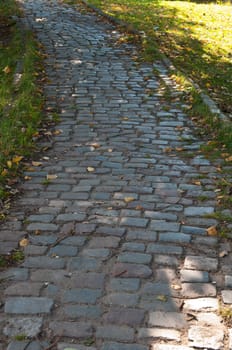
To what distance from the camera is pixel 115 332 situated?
310cm

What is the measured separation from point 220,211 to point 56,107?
12.5 feet

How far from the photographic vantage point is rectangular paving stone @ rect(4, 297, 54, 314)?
328 centimetres

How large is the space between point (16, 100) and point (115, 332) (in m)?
5.04

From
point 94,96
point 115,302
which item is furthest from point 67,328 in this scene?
point 94,96

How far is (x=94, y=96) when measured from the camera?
Result: 8328 mm

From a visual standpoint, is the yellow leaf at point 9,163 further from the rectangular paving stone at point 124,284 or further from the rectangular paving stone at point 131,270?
the rectangular paving stone at point 124,284

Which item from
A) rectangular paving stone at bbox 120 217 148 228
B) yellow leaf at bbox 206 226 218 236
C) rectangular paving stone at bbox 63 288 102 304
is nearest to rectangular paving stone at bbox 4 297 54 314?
rectangular paving stone at bbox 63 288 102 304

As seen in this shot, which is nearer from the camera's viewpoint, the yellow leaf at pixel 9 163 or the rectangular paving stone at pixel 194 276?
the rectangular paving stone at pixel 194 276

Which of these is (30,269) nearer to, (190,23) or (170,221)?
(170,221)

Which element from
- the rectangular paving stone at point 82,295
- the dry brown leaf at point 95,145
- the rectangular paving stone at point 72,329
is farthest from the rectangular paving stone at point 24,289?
the dry brown leaf at point 95,145

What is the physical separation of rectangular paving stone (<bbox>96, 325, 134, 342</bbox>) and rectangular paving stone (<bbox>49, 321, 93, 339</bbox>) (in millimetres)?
57

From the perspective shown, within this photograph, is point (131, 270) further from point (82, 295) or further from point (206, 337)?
point (206, 337)

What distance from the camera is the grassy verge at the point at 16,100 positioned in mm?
5602

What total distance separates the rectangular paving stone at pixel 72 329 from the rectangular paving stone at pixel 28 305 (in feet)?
0.49
